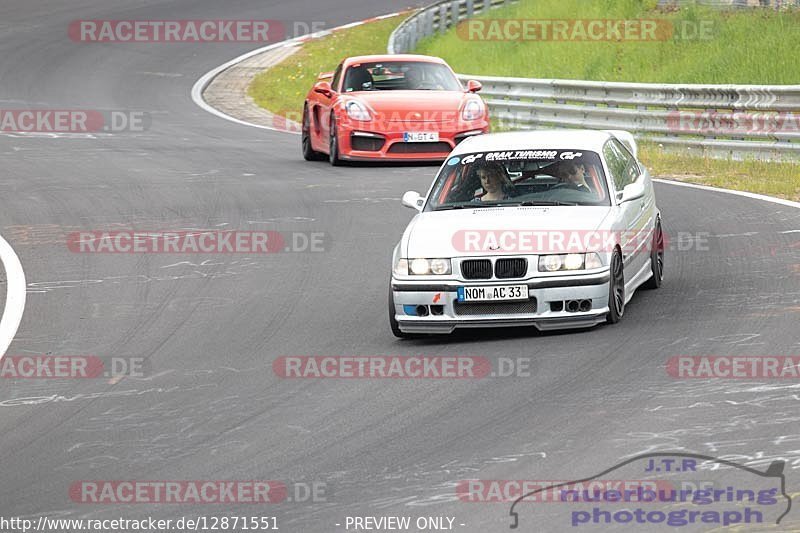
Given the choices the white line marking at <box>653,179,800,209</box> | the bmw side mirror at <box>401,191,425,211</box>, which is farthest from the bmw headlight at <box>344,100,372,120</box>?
the bmw side mirror at <box>401,191,425,211</box>

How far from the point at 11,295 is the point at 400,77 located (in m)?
9.99

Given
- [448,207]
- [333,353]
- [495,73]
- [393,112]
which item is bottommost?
[333,353]

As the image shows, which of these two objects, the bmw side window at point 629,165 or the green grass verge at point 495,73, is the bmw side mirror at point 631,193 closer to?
the bmw side window at point 629,165

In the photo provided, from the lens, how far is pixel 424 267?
10.2 m

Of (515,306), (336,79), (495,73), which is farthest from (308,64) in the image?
(515,306)

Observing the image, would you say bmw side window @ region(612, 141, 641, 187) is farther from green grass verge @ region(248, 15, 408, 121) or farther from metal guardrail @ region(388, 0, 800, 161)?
green grass verge @ region(248, 15, 408, 121)

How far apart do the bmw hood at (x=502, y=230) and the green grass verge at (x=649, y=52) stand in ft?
48.0

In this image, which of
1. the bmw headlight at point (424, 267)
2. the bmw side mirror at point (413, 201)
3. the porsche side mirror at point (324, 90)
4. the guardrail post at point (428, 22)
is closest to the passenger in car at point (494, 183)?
the bmw side mirror at point (413, 201)

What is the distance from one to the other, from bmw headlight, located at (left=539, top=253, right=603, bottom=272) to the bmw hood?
5cm

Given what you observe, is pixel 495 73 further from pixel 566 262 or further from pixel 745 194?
pixel 566 262

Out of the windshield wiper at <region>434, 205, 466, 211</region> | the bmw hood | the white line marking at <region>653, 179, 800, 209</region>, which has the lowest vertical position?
the white line marking at <region>653, 179, 800, 209</region>

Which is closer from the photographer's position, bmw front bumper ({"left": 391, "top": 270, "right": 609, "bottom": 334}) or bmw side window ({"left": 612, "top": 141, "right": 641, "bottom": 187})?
bmw front bumper ({"left": 391, "top": 270, "right": 609, "bottom": 334})

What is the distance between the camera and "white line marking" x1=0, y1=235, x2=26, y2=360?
429 inches

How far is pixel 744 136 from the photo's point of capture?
1967 cm
